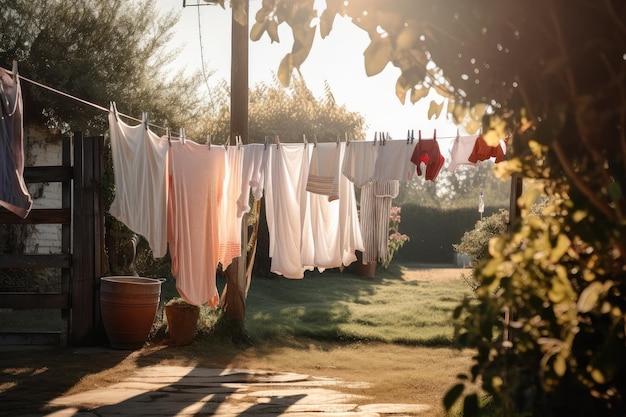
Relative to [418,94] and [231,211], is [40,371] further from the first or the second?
[418,94]

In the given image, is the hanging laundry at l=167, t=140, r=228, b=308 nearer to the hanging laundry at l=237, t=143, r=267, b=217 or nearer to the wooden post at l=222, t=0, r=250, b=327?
the hanging laundry at l=237, t=143, r=267, b=217

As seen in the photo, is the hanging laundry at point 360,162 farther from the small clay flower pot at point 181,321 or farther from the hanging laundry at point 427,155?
the small clay flower pot at point 181,321

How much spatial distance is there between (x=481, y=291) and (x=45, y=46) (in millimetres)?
10137

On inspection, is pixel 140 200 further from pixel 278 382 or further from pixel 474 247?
pixel 474 247

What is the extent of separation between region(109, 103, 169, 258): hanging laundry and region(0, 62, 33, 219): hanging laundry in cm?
93

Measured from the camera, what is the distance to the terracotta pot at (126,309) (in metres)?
6.32

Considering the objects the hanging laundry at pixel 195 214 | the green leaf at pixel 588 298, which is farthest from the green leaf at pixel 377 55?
the hanging laundry at pixel 195 214

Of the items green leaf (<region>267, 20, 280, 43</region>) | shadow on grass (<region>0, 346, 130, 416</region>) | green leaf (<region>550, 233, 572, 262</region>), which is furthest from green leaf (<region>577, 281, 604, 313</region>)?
shadow on grass (<region>0, 346, 130, 416</region>)

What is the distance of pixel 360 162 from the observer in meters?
6.32

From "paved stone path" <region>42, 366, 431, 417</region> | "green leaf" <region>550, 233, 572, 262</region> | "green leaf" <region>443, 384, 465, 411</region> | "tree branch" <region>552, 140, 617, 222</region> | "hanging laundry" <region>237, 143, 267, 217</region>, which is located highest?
"hanging laundry" <region>237, 143, 267, 217</region>

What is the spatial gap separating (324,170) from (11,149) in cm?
268

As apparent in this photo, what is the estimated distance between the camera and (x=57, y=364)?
561 centimetres

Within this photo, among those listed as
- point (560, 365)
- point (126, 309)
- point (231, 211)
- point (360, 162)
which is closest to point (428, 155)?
point (360, 162)

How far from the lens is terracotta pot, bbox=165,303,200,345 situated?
6.80m
